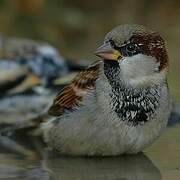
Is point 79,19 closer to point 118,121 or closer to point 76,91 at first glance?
point 76,91

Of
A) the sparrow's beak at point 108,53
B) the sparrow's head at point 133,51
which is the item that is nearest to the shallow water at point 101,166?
the sparrow's head at point 133,51

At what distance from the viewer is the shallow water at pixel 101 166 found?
4.09 metres

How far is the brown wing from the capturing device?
4.52 meters

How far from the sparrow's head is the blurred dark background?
3384 mm

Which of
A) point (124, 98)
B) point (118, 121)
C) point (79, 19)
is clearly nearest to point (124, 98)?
point (124, 98)

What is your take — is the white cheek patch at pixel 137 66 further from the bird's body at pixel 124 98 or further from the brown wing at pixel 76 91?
the brown wing at pixel 76 91

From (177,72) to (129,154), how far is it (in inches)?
88.2

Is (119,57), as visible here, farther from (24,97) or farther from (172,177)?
(24,97)

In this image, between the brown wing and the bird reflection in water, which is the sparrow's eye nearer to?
the brown wing

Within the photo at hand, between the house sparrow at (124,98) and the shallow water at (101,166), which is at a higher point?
the house sparrow at (124,98)

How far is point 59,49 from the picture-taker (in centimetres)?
804

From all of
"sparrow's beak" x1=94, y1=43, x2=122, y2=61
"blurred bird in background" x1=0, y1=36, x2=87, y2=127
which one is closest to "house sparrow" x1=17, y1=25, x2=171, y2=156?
"sparrow's beak" x1=94, y1=43, x2=122, y2=61

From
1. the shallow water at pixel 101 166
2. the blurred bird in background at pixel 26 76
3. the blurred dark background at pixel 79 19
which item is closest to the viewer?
the shallow water at pixel 101 166

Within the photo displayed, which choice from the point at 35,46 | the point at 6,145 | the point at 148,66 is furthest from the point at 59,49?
the point at 148,66
